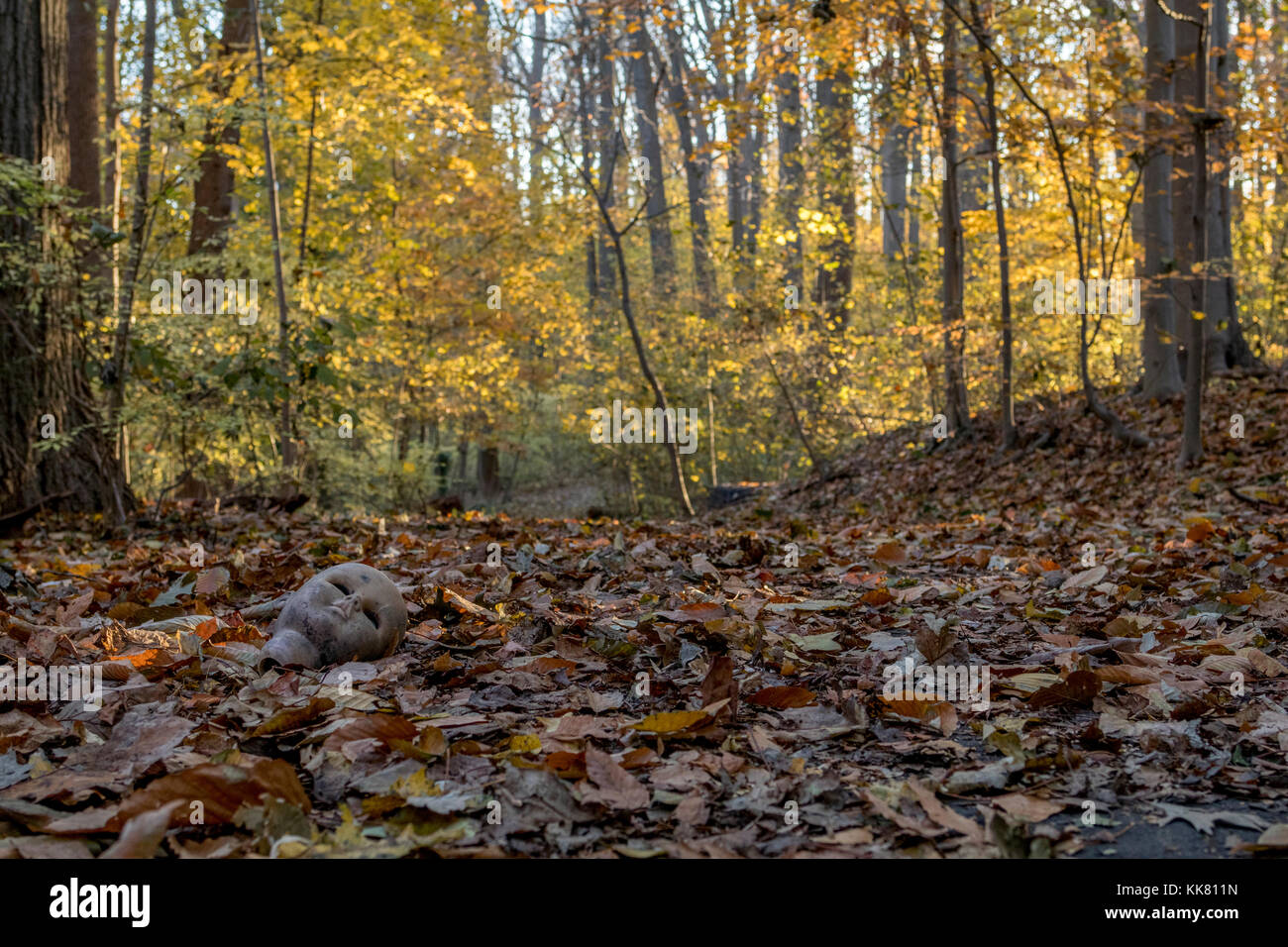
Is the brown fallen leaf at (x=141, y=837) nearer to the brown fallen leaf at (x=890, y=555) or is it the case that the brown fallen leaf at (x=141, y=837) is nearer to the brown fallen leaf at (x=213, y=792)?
the brown fallen leaf at (x=213, y=792)

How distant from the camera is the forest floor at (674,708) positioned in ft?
6.22

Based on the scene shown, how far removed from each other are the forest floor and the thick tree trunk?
1.38 meters

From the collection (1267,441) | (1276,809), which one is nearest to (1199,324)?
(1267,441)

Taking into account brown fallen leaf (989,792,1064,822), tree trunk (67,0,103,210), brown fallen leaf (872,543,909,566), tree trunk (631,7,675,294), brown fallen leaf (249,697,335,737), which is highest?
tree trunk (631,7,675,294)

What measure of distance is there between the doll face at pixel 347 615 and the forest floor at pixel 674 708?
0.09 metres

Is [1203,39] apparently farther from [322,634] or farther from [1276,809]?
[322,634]

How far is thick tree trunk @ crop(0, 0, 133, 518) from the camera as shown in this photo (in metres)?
6.55

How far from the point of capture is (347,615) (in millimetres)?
3182

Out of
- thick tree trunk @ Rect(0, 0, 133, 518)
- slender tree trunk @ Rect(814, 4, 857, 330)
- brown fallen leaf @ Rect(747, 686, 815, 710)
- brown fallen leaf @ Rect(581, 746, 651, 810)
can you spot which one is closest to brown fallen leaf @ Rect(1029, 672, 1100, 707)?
brown fallen leaf @ Rect(747, 686, 815, 710)

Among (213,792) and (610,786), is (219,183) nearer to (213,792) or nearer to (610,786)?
(213,792)

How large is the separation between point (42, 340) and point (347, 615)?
15.9 ft

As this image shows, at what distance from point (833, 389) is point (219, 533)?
8.90 m

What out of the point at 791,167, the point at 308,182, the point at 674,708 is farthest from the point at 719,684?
the point at 791,167

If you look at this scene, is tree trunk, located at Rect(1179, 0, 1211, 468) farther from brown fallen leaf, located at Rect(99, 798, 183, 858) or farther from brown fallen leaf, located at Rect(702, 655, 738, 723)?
brown fallen leaf, located at Rect(99, 798, 183, 858)
